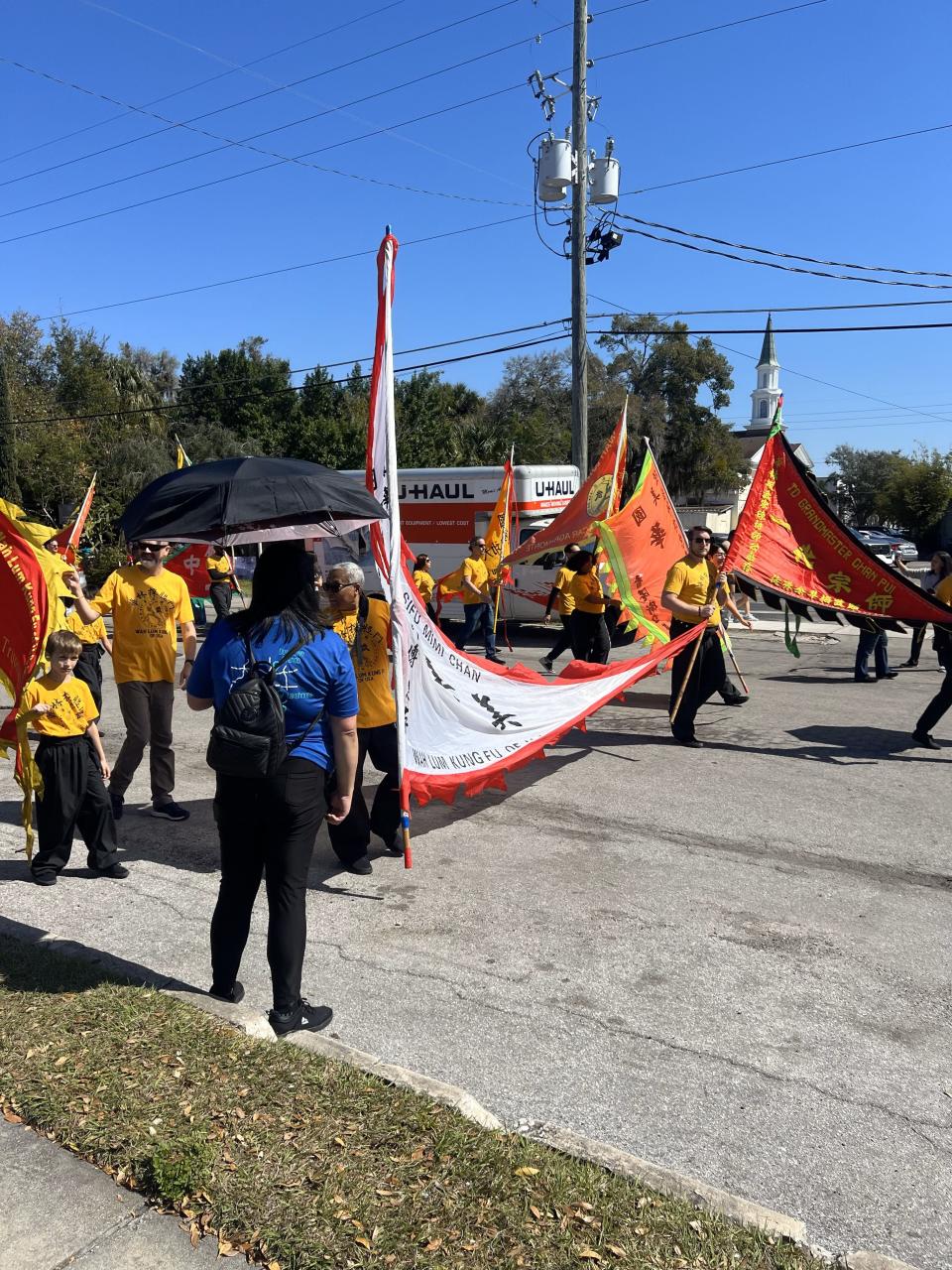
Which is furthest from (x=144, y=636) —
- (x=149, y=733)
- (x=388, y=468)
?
(x=388, y=468)

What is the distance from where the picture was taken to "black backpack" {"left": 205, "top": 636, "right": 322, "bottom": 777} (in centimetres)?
354

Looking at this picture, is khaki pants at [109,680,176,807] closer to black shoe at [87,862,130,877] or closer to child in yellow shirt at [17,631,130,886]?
child in yellow shirt at [17,631,130,886]

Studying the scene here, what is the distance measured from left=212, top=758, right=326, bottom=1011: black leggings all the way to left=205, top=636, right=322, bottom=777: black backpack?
0.09m

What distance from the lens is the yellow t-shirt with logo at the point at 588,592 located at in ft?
39.0

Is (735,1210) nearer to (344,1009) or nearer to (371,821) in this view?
(344,1009)

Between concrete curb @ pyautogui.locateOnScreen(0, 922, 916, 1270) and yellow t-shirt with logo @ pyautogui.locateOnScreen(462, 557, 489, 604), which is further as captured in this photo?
yellow t-shirt with logo @ pyautogui.locateOnScreen(462, 557, 489, 604)

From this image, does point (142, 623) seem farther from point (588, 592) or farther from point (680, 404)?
point (680, 404)

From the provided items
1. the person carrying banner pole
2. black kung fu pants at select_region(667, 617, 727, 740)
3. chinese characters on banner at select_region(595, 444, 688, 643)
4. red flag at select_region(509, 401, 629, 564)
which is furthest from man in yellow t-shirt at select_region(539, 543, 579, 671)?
the person carrying banner pole

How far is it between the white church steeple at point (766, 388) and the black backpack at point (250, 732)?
10384 cm

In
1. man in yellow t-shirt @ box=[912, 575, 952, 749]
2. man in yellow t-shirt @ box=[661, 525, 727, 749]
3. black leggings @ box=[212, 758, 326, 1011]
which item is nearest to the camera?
black leggings @ box=[212, 758, 326, 1011]

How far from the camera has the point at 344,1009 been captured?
165 inches

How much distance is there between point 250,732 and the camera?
3543 mm

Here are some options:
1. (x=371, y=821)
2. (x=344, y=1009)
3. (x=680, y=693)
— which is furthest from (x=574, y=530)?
(x=344, y=1009)

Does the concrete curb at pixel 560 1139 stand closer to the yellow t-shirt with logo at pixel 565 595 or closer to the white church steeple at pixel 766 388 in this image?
the yellow t-shirt with logo at pixel 565 595
